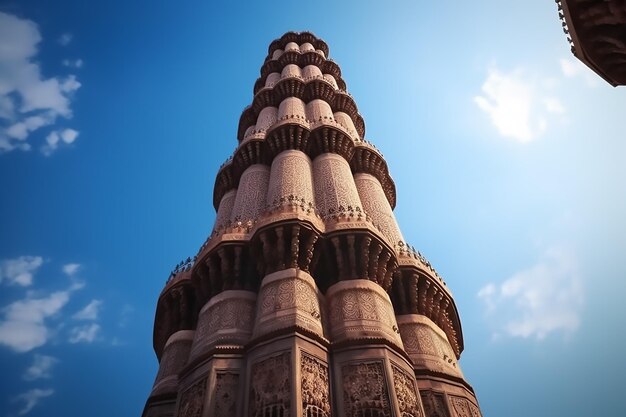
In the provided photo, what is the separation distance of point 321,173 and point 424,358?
7.34 m

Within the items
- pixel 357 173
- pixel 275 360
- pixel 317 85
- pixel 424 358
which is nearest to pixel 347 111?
pixel 317 85

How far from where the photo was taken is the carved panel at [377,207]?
14.9m

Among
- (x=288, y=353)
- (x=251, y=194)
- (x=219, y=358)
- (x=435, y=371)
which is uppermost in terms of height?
(x=251, y=194)

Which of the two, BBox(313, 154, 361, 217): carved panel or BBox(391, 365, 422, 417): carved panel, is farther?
BBox(313, 154, 361, 217): carved panel

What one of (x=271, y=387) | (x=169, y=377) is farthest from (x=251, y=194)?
(x=271, y=387)

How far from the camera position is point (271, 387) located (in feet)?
29.0

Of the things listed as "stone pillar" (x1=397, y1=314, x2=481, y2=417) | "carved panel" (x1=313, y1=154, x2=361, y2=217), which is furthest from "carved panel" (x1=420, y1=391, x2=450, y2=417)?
"carved panel" (x1=313, y1=154, x2=361, y2=217)

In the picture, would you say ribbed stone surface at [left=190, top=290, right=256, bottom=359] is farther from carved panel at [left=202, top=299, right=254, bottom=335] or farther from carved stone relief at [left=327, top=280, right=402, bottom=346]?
carved stone relief at [left=327, top=280, right=402, bottom=346]

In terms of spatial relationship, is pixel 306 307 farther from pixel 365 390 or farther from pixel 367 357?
pixel 365 390

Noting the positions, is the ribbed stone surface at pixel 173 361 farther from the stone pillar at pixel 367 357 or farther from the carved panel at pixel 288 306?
the stone pillar at pixel 367 357

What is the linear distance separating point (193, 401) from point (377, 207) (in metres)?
9.23

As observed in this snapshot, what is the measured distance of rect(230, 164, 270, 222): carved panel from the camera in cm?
1479

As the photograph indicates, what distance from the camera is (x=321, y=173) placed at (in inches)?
643

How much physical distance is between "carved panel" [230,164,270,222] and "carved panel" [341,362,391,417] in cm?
650
